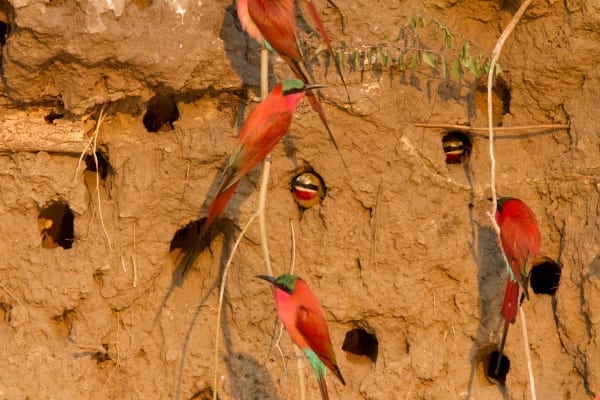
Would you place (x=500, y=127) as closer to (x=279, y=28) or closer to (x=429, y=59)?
(x=429, y=59)

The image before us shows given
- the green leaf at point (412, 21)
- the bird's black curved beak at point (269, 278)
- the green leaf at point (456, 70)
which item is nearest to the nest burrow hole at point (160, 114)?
the bird's black curved beak at point (269, 278)

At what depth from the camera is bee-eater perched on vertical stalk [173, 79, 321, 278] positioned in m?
3.60

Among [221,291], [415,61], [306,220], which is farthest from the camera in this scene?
[306,220]

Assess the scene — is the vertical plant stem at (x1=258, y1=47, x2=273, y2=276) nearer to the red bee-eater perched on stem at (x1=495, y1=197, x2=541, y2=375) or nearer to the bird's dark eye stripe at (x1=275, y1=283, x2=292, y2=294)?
the bird's dark eye stripe at (x1=275, y1=283, x2=292, y2=294)

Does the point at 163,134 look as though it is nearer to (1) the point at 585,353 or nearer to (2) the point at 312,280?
(2) the point at 312,280

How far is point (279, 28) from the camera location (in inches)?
144

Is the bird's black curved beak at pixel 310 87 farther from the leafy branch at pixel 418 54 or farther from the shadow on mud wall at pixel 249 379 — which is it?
the shadow on mud wall at pixel 249 379

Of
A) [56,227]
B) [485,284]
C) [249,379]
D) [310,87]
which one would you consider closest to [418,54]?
[310,87]

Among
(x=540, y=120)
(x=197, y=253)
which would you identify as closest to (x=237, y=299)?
(x=197, y=253)

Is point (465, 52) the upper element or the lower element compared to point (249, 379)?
upper

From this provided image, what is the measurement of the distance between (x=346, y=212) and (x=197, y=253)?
0.54 meters

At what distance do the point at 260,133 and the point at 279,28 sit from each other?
332 millimetres

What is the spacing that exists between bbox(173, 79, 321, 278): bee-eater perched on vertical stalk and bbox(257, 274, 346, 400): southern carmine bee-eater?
30cm

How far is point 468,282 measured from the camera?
13.1 feet
